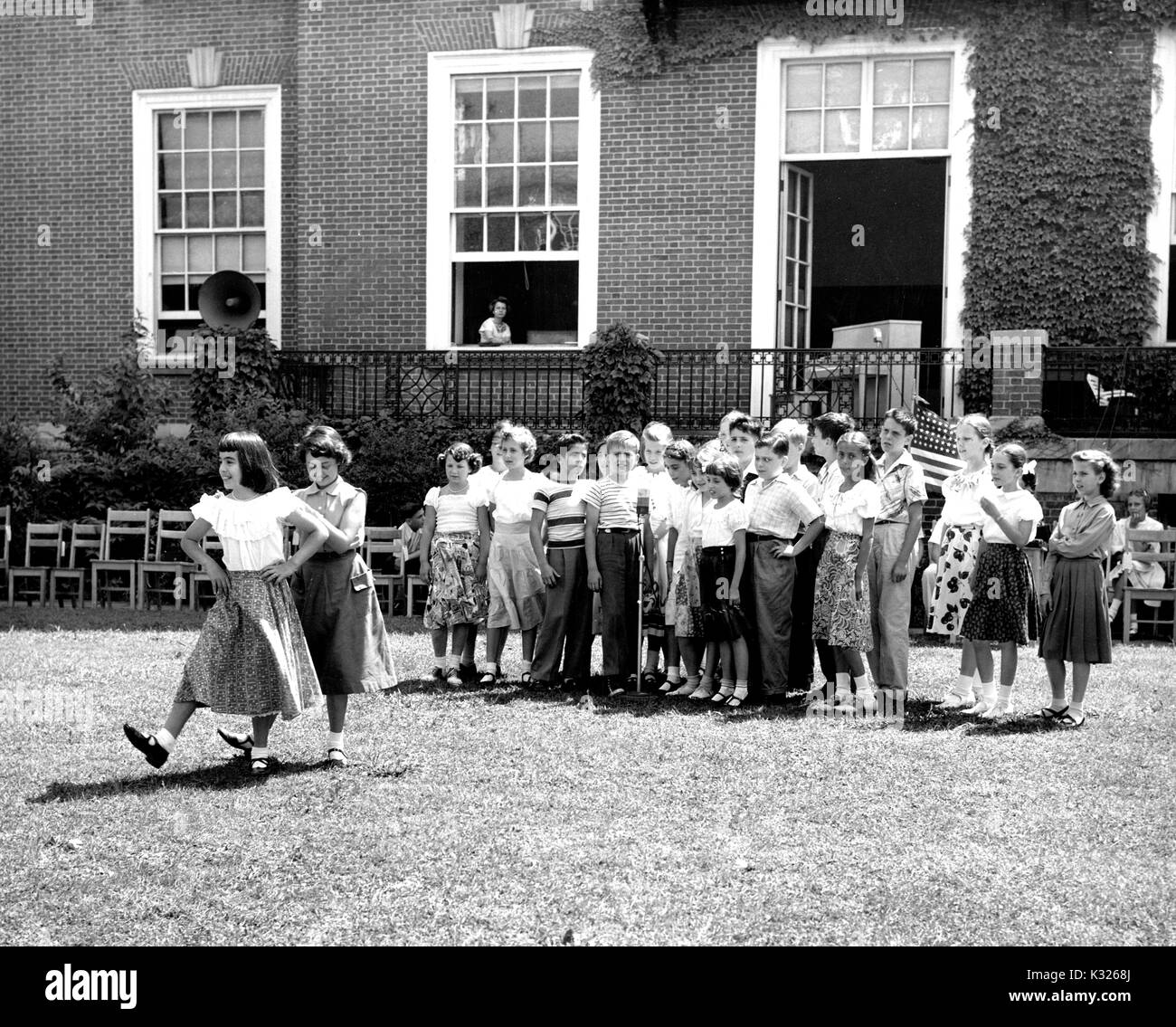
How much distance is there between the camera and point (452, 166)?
15914mm

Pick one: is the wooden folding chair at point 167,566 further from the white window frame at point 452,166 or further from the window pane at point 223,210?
the window pane at point 223,210

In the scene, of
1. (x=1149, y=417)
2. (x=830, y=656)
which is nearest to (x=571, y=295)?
(x=1149, y=417)

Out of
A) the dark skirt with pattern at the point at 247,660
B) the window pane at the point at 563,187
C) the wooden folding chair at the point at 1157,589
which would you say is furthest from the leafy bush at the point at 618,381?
the dark skirt with pattern at the point at 247,660

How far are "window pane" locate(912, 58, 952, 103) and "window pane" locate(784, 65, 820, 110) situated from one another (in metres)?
1.05

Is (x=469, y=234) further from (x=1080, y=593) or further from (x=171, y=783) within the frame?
(x=171, y=783)

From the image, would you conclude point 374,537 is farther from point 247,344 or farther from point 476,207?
point 476,207

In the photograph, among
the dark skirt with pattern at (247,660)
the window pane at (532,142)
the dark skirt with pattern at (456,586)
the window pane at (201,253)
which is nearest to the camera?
the dark skirt with pattern at (247,660)

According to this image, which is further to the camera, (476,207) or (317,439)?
(476,207)

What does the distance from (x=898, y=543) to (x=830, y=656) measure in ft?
2.70

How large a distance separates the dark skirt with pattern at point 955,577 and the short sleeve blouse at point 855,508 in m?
0.73

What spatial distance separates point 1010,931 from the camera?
443 cm

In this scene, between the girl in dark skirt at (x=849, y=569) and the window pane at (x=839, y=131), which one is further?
the window pane at (x=839, y=131)

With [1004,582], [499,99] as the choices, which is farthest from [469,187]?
[1004,582]

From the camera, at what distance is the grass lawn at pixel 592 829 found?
452cm
